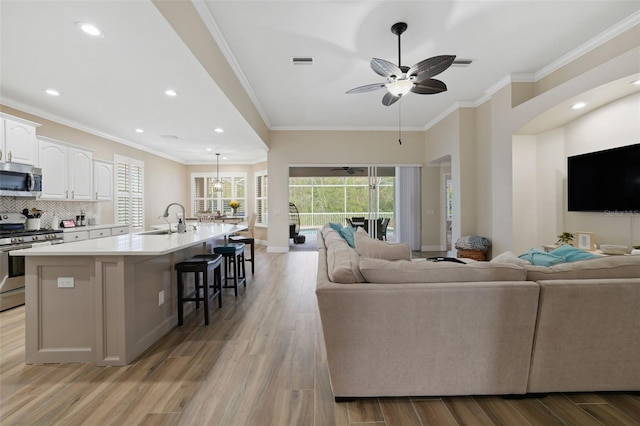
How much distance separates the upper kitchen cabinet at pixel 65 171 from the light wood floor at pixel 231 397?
264 centimetres

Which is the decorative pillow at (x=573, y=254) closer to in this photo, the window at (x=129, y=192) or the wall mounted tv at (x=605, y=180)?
the wall mounted tv at (x=605, y=180)

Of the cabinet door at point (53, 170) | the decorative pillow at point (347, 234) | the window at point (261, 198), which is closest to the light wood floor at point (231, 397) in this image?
the decorative pillow at point (347, 234)

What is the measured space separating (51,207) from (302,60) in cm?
482

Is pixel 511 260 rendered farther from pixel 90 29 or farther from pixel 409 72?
pixel 90 29

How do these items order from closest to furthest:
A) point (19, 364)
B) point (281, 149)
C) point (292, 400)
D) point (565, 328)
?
point (565, 328)
point (292, 400)
point (19, 364)
point (281, 149)

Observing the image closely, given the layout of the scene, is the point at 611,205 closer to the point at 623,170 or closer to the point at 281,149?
the point at 623,170

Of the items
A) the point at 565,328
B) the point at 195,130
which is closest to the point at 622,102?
the point at 565,328

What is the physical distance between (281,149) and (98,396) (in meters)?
6.19

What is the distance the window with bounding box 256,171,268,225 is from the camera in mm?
9195

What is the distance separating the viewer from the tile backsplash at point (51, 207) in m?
4.04

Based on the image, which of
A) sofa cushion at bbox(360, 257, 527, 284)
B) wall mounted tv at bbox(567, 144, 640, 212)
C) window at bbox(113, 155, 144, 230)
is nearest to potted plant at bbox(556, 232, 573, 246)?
wall mounted tv at bbox(567, 144, 640, 212)

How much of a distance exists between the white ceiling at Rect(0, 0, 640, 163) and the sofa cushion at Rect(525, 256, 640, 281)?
106 inches

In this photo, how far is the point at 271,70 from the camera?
4.19m

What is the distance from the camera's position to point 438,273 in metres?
1.71
